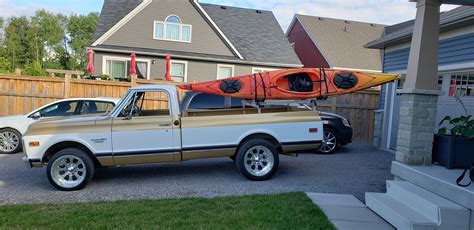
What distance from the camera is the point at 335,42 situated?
28.6 metres

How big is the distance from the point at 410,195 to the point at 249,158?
2.95 metres

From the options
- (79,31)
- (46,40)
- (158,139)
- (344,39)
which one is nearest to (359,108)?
(158,139)

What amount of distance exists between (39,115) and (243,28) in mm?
16034

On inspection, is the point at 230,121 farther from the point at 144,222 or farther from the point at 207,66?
the point at 207,66

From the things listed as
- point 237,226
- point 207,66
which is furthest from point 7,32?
point 237,226

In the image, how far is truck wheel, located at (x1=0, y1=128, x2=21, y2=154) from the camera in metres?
9.54

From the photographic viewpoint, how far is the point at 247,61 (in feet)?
69.3

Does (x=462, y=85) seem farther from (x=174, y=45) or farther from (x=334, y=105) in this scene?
(x=174, y=45)

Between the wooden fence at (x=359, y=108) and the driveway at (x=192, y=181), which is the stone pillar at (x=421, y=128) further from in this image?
the wooden fence at (x=359, y=108)

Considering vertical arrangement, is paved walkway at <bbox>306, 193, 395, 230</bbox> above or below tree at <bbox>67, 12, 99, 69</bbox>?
below

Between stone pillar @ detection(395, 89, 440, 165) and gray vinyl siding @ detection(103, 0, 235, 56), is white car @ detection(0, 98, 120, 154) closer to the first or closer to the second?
stone pillar @ detection(395, 89, 440, 165)

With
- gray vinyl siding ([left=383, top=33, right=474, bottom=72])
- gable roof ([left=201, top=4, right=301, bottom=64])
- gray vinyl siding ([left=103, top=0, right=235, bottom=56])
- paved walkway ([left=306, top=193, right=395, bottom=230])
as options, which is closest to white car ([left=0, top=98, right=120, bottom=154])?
paved walkway ([left=306, top=193, right=395, bottom=230])

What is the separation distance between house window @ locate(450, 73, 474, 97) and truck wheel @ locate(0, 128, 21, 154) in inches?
440

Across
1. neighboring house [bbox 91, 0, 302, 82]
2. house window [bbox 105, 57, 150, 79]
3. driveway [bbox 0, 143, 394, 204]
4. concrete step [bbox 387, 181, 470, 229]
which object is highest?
neighboring house [bbox 91, 0, 302, 82]
